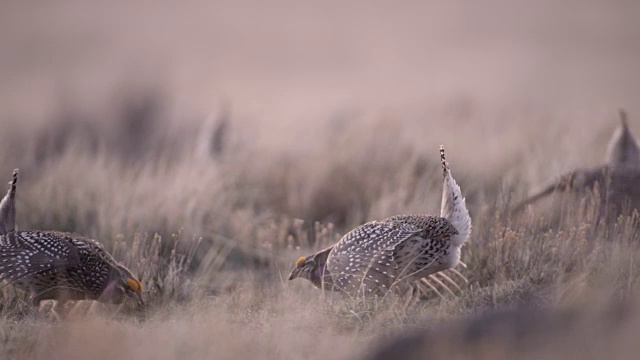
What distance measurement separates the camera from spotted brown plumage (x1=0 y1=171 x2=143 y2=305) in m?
6.14

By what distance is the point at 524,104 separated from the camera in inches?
652

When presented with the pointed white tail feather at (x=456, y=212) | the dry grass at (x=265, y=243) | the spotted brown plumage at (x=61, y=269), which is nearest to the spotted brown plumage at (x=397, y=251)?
the pointed white tail feather at (x=456, y=212)

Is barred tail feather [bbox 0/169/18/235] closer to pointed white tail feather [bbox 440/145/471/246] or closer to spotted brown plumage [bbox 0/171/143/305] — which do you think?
spotted brown plumage [bbox 0/171/143/305]

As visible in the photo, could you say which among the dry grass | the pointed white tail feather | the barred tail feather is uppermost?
the pointed white tail feather

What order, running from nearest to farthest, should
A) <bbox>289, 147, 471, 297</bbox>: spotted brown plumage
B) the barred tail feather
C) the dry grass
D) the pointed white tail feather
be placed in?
the dry grass, <bbox>289, 147, 471, 297</bbox>: spotted brown plumage, the pointed white tail feather, the barred tail feather

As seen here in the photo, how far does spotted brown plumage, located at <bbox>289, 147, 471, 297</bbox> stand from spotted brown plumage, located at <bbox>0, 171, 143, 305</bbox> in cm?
141

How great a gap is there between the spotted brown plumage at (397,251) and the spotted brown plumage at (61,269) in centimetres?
141

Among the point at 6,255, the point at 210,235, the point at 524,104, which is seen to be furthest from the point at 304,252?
the point at 524,104

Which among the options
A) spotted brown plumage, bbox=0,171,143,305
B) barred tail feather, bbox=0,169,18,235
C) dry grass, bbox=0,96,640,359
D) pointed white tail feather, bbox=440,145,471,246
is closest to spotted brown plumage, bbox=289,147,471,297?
pointed white tail feather, bbox=440,145,471,246

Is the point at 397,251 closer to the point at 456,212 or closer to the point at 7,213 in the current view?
the point at 456,212

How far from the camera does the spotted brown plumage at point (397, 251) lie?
A: 6.07 metres

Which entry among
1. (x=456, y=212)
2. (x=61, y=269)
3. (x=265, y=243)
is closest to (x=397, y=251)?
(x=456, y=212)

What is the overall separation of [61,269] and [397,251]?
2.19 metres

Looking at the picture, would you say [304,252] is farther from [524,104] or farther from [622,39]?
[622,39]
